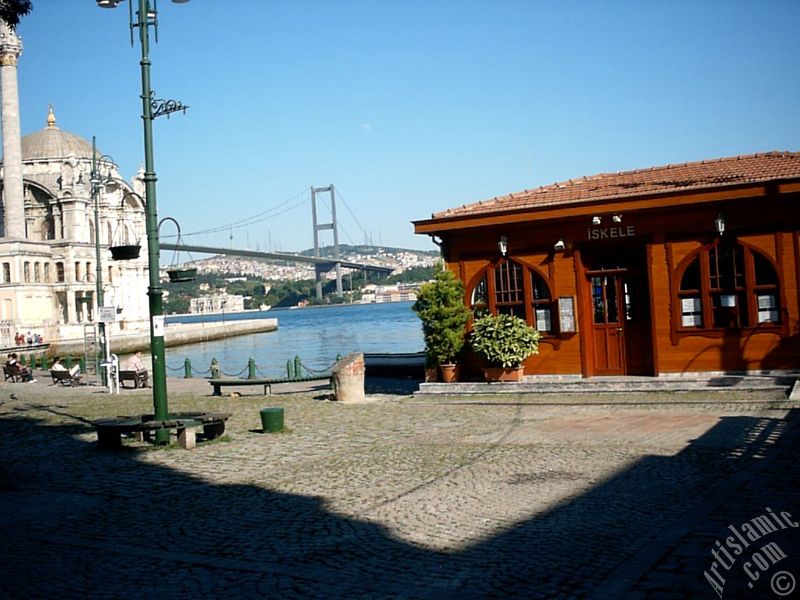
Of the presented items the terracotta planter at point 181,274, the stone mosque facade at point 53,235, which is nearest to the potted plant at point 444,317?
the terracotta planter at point 181,274

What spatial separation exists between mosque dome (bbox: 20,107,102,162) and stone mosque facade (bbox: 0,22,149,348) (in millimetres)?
100

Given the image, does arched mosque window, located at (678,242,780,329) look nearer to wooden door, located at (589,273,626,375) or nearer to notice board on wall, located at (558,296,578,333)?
wooden door, located at (589,273,626,375)

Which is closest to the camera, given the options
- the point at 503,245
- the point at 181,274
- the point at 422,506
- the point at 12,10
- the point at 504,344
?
the point at 422,506

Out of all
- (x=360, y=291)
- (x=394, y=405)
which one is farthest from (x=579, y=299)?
(x=360, y=291)

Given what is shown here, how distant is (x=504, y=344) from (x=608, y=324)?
1.91 m

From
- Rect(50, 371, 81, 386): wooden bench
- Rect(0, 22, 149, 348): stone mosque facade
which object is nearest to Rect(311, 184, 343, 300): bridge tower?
Rect(0, 22, 149, 348): stone mosque facade

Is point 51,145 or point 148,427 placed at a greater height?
point 51,145

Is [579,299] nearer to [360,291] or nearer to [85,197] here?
[85,197]

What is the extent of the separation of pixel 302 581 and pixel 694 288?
1051 cm

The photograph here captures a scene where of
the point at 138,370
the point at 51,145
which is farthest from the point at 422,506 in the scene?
the point at 51,145

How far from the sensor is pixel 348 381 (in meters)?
15.6

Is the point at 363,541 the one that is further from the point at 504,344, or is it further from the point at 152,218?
the point at 504,344

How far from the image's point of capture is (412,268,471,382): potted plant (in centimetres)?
1559

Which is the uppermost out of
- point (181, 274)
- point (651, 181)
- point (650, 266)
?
point (651, 181)
